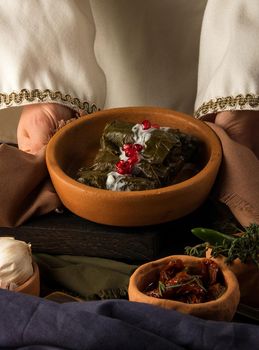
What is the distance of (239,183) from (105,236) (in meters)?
0.14

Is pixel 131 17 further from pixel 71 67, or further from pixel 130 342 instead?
pixel 130 342

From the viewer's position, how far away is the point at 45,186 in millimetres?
663

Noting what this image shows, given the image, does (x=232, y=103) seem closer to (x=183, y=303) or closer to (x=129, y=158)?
(x=129, y=158)

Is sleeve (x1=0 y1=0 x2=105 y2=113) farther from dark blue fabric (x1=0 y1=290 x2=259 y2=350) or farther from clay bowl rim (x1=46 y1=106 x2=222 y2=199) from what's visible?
dark blue fabric (x1=0 y1=290 x2=259 y2=350)

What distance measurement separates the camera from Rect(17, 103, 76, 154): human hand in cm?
72

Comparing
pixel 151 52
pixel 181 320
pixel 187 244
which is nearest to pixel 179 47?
pixel 151 52

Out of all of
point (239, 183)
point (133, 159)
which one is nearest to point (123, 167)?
point (133, 159)

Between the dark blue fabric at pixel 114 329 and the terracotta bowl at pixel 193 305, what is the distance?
0.05ft

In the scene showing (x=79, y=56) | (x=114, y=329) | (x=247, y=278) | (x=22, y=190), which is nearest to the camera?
(x=114, y=329)

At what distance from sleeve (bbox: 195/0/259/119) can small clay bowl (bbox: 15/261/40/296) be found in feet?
0.89

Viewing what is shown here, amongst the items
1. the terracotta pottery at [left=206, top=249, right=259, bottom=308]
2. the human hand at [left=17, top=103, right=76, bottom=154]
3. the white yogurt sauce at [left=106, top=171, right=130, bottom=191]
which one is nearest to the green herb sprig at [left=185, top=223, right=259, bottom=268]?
the terracotta pottery at [left=206, top=249, right=259, bottom=308]

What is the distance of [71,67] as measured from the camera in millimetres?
747

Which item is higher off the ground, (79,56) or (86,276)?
(79,56)

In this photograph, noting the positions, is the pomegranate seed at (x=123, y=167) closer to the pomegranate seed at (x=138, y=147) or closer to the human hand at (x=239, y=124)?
the pomegranate seed at (x=138, y=147)
